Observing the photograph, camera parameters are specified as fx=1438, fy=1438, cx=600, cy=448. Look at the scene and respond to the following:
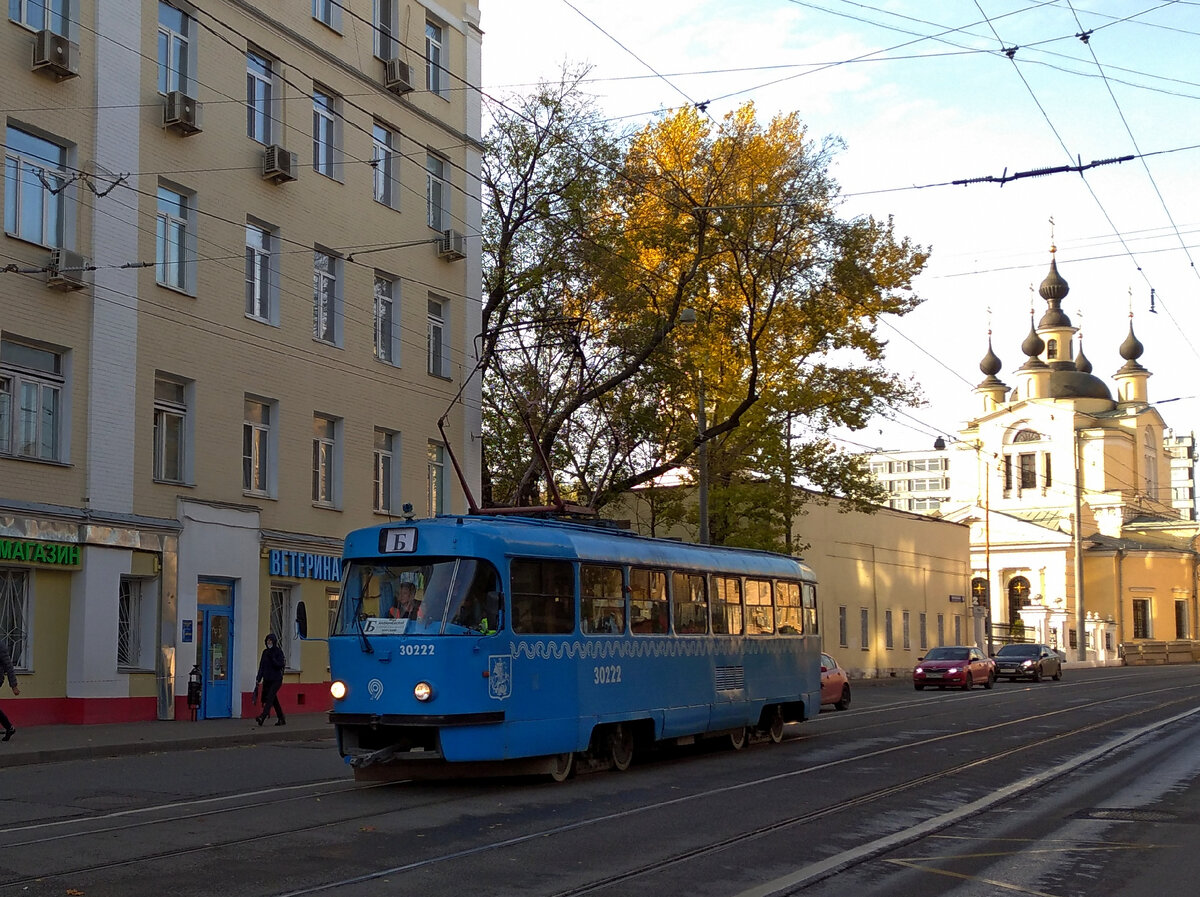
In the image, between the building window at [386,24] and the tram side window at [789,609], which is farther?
the building window at [386,24]

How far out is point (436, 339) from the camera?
1369 inches

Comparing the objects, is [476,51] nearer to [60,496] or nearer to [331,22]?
[331,22]

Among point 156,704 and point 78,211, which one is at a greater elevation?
point 78,211

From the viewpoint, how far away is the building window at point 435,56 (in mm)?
34188

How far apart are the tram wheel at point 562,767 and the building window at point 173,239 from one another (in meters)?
13.9

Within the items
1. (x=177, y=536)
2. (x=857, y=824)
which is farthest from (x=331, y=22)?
(x=857, y=824)

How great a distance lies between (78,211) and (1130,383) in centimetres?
10015

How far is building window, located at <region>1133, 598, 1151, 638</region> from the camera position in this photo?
98625 millimetres

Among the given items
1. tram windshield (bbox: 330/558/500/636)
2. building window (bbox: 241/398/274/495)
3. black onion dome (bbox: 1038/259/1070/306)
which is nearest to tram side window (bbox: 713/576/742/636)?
tram windshield (bbox: 330/558/500/636)

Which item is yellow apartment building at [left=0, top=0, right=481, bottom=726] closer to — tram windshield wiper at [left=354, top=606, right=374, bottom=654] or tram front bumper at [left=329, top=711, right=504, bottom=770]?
tram windshield wiper at [left=354, top=606, right=374, bottom=654]

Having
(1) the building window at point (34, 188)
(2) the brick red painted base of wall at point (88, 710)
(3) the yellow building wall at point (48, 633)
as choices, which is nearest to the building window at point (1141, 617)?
(2) the brick red painted base of wall at point (88, 710)

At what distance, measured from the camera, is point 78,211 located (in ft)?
78.8

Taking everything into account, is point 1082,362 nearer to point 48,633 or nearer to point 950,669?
point 950,669

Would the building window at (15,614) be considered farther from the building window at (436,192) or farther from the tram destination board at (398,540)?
the building window at (436,192)
